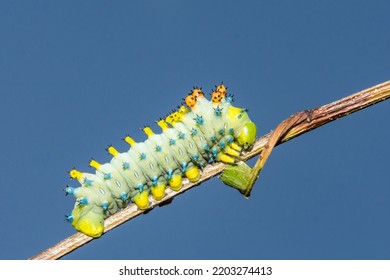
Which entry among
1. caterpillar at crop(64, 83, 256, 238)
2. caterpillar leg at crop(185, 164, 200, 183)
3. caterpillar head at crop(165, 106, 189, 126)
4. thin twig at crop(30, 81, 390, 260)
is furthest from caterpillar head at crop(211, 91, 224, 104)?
thin twig at crop(30, 81, 390, 260)

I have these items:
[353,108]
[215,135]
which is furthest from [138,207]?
[353,108]

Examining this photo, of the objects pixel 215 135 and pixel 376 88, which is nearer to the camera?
pixel 376 88

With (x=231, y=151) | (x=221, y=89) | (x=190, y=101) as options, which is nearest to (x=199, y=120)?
(x=190, y=101)

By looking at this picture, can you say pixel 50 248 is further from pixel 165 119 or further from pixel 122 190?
pixel 165 119

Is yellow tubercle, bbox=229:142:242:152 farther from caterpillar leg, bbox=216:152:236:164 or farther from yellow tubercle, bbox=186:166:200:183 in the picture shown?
yellow tubercle, bbox=186:166:200:183

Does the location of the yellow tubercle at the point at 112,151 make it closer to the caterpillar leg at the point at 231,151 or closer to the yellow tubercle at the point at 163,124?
the yellow tubercle at the point at 163,124

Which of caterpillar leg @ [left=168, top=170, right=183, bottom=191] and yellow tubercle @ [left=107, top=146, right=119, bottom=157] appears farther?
yellow tubercle @ [left=107, top=146, right=119, bottom=157]
